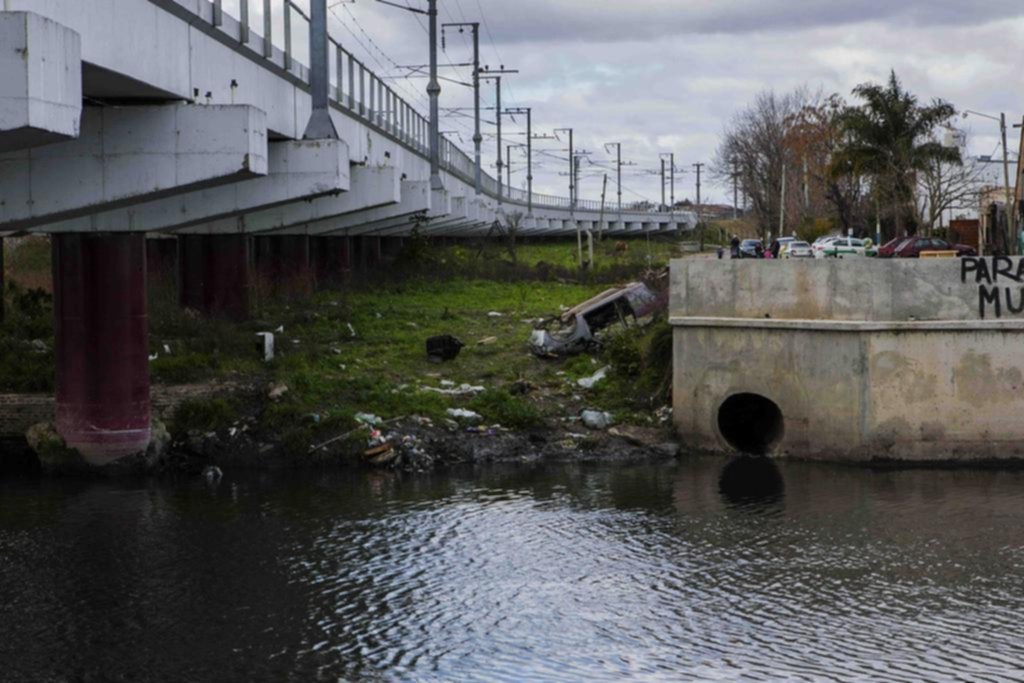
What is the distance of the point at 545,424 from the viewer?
29.0 metres

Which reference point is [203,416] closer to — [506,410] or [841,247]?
[506,410]

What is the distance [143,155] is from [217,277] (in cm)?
1680

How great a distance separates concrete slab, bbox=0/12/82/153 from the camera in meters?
13.1

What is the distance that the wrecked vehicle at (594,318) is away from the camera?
33750 mm

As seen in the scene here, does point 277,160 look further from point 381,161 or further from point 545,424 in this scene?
point 381,161

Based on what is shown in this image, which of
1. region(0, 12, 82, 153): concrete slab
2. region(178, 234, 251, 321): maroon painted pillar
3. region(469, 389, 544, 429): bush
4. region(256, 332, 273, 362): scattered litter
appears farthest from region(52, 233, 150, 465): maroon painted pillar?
region(0, 12, 82, 153): concrete slab

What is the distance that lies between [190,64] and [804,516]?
11.2m

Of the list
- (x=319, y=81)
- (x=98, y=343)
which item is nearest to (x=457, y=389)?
(x=319, y=81)

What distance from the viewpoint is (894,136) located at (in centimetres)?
6347

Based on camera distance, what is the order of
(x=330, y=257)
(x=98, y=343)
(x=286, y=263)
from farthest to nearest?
(x=330, y=257) < (x=286, y=263) < (x=98, y=343)

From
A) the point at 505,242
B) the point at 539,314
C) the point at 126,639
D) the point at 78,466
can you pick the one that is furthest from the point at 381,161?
the point at 505,242

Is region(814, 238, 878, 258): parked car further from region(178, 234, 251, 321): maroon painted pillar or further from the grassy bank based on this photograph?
region(178, 234, 251, 321): maroon painted pillar

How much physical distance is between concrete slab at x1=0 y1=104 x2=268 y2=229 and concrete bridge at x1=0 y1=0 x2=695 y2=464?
0.07 ft

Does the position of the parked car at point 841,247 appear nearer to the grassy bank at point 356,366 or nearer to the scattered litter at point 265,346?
the grassy bank at point 356,366
